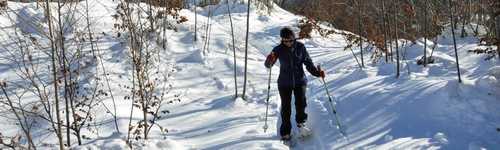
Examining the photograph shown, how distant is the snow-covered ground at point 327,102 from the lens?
6.68 meters

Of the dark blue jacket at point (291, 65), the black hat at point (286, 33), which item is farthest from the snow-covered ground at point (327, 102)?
the black hat at point (286, 33)

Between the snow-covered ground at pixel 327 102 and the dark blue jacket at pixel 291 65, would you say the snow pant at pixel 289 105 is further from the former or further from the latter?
the snow-covered ground at pixel 327 102

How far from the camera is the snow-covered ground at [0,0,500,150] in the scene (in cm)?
668

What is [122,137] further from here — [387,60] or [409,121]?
[387,60]

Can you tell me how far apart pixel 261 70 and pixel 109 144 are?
556cm

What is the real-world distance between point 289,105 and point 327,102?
→ 1.95 m

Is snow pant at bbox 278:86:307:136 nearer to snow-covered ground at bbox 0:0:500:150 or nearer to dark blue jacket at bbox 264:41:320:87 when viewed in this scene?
dark blue jacket at bbox 264:41:320:87

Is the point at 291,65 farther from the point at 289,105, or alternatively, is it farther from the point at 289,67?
the point at 289,105

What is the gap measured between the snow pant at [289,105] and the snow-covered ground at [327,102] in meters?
0.26

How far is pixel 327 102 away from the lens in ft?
28.4

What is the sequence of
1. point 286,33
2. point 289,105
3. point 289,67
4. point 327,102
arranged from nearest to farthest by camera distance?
point 286,33, point 289,67, point 289,105, point 327,102

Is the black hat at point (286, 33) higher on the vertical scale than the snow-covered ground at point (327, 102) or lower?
higher

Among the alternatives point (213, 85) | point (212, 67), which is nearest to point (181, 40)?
point (212, 67)

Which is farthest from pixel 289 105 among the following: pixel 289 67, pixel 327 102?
pixel 327 102
